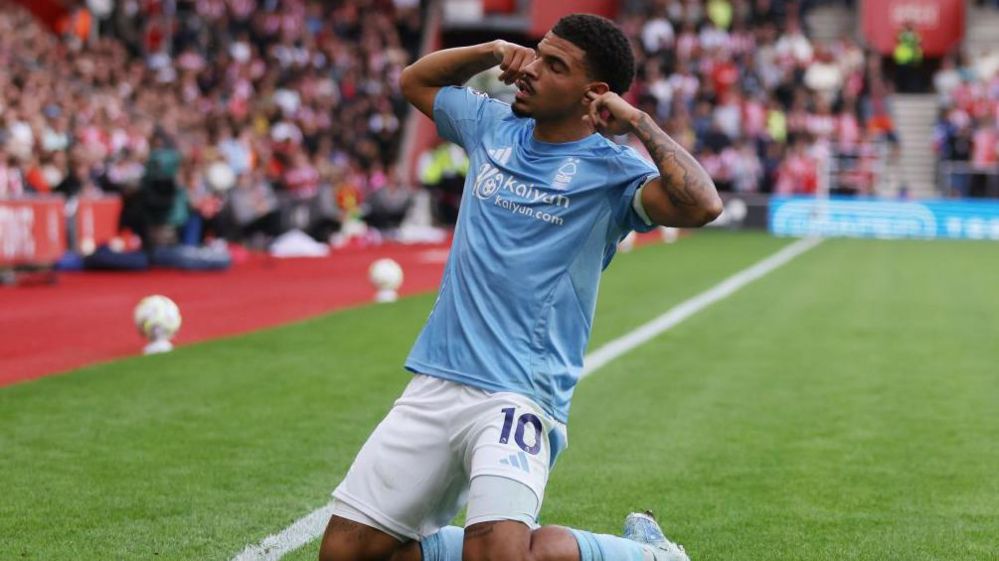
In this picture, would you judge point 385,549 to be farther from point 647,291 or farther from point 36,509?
point 647,291

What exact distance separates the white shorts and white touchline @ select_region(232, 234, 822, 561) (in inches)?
38.8

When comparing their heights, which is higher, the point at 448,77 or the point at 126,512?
the point at 448,77

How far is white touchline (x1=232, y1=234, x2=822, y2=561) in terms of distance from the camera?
5477 mm

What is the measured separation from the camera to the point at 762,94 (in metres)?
37.1

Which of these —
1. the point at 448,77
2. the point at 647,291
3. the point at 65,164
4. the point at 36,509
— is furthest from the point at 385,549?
the point at 65,164

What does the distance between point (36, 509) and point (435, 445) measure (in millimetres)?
2332

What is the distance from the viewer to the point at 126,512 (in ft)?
19.7

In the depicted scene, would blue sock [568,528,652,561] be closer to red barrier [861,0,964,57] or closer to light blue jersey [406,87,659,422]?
light blue jersey [406,87,659,422]

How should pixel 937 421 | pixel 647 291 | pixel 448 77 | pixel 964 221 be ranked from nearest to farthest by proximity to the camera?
pixel 448 77
pixel 937 421
pixel 647 291
pixel 964 221

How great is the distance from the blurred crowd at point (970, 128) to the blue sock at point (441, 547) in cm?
3150

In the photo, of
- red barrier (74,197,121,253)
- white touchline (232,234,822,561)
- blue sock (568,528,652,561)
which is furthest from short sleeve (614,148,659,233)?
red barrier (74,197,121,253)

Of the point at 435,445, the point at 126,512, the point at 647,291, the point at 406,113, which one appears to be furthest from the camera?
the point at 406,113

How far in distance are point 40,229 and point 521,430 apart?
14636mm

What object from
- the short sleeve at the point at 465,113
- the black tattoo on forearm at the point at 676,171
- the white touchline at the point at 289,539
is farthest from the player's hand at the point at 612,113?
the white touchline at the point at 289,539
